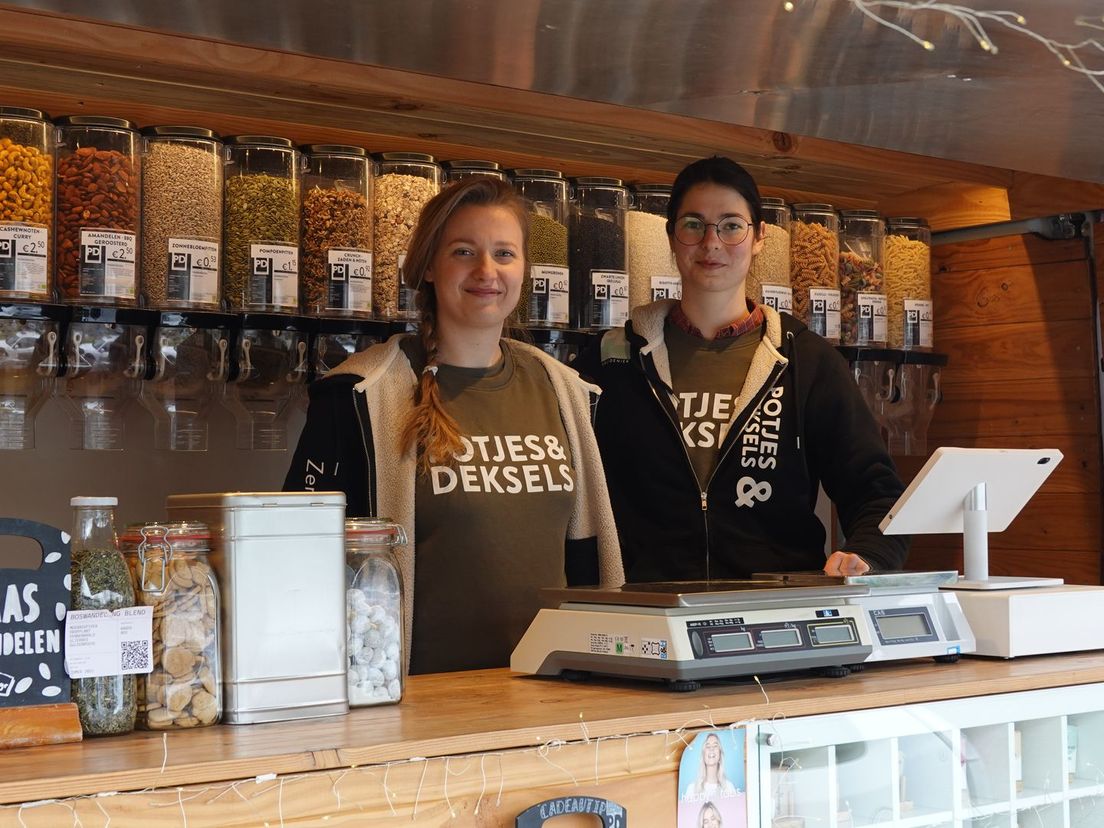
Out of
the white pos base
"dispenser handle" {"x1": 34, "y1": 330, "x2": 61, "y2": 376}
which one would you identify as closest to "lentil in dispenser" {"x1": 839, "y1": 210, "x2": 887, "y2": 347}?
the white pos base

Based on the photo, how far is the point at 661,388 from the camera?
249 centimetres

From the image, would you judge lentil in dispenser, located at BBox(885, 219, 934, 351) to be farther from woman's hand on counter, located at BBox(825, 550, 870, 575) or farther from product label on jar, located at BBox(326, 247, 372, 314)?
product label on jar, located at BBox(326, 247, 372, 314)

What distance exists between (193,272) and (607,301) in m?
0.80

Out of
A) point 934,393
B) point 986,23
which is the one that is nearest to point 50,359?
point 986,23

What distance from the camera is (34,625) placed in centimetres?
128

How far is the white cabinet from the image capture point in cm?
153

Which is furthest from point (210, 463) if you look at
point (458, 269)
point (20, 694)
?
point (20, 694)

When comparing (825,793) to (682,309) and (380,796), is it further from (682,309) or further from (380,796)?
(682,309)

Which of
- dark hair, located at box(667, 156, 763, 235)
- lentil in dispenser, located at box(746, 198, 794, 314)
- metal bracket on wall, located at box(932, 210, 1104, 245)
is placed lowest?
lentil in dispenser, located at box(746, 198, 794, 314)

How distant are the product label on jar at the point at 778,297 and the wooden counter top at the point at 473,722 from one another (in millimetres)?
1108

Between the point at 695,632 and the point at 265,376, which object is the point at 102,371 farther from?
the point at 695,632

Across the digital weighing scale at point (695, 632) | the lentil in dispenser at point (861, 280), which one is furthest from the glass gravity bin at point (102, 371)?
the lentil in dispenser at point (861, 280)

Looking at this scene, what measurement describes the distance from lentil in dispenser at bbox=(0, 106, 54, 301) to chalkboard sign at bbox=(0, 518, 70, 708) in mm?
831

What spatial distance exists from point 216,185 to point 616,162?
109 centimetres
